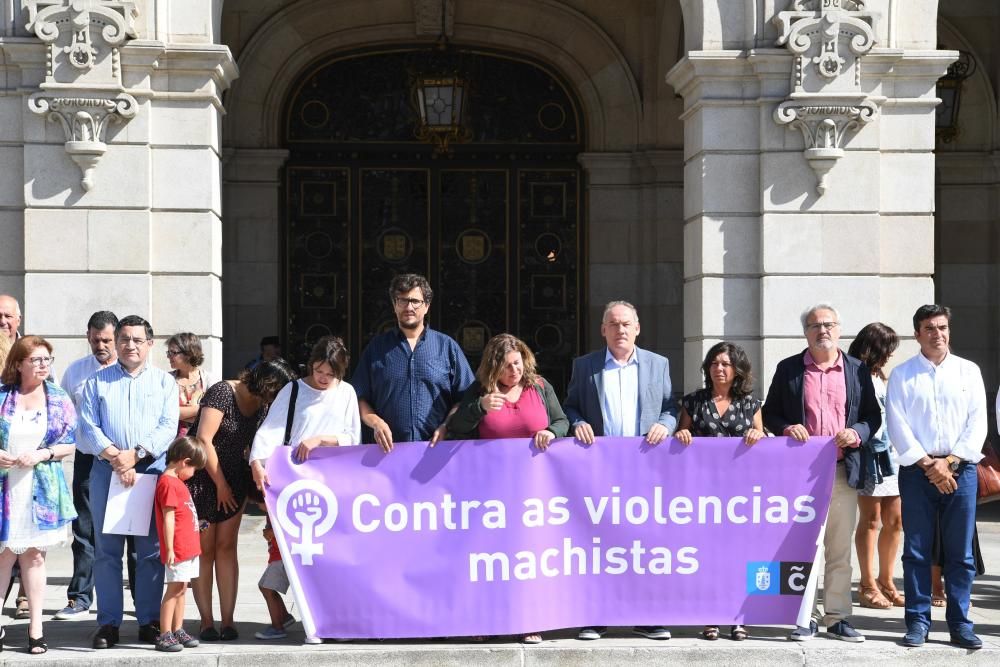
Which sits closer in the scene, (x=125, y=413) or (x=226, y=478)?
(x=125, y=413)

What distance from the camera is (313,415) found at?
7.52m

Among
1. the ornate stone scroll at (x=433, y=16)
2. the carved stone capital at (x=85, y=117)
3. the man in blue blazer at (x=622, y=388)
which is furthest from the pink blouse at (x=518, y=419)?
the ornate stone scroll at (x=433, y=16)

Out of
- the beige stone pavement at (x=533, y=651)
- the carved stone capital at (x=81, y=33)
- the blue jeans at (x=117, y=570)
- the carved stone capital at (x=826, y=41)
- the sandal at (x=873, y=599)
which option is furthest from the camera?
the carved stone capital at (x=826, y=41)

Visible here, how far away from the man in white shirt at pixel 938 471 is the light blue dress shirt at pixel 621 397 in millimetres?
1394

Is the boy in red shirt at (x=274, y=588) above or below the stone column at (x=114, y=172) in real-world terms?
below

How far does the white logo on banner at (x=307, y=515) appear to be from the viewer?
752cm

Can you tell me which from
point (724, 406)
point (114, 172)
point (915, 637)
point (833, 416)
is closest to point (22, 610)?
point (114, 172)

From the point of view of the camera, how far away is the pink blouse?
7.56m

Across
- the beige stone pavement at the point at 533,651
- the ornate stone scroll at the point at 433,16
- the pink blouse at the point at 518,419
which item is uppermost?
the ornate stone scroll at the point at 433,16

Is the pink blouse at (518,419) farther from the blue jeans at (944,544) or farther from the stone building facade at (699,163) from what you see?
the stone building facade at (699,163)

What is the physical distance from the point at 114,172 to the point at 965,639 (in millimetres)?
6911

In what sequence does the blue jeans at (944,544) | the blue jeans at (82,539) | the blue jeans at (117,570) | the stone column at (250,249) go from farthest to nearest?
the stone column at (250,249) < the blue jeans at (82,539) < the blue jeans at (944,544) < the blue jeans at (117,570)

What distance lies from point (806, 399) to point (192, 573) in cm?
344

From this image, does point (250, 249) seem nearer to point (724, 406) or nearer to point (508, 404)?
point (508, 404)
